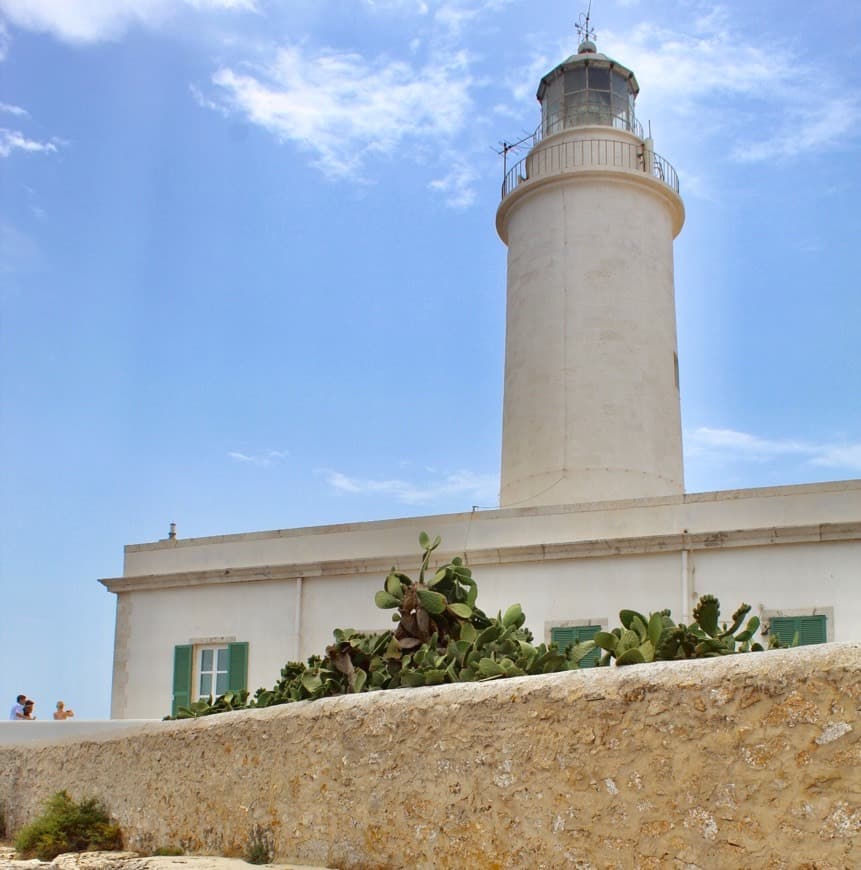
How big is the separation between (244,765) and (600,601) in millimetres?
7955

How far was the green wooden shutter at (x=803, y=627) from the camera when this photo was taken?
40.3 feet

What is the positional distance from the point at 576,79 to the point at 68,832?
15.9 m

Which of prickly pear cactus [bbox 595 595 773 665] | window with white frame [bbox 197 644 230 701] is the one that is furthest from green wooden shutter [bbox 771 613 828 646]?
prickly pear cactus [bbox 595 595 773 665]

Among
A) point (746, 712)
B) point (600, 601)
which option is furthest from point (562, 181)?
point (746, 712)

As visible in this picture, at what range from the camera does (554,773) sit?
4.52 meters

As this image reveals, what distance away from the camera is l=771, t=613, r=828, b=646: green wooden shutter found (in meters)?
12.3

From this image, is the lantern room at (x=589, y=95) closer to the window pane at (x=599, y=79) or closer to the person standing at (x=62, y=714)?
the window pane at (x=599, y=79)

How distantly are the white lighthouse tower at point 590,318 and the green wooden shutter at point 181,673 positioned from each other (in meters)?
4.96

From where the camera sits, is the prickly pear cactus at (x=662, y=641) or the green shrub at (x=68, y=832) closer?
the prickly pear cactus at (x=662, y=641)

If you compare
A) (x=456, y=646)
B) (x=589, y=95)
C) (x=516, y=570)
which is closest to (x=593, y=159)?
(x=589, y=95)

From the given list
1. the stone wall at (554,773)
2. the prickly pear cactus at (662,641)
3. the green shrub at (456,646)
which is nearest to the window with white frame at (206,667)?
the green shrub at (456,646)

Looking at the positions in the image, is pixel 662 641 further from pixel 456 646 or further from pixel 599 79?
pixel 599 79

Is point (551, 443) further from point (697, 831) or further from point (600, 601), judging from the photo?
point (697, 831)

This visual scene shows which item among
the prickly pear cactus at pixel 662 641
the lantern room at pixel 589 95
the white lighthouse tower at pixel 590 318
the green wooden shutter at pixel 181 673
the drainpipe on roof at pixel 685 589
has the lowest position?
the prickly pear cactus at pixel 662 641
